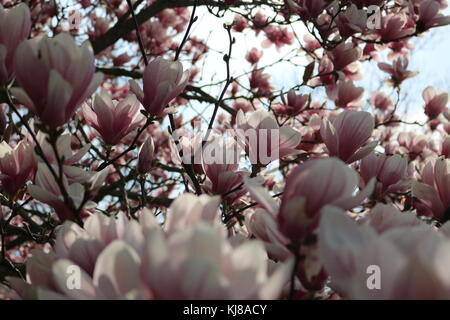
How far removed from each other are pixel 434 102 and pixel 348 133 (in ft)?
6.09

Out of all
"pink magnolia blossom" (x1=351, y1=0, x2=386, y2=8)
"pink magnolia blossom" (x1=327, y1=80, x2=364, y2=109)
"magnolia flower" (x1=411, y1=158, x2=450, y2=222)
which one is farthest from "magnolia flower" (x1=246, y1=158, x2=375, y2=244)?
"pink magnolia blossom" (x1=327, y1=80, x2=364, y2=109)

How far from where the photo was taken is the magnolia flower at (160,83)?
42.7 inches

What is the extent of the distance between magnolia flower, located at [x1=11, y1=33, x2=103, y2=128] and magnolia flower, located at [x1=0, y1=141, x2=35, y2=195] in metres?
0.27

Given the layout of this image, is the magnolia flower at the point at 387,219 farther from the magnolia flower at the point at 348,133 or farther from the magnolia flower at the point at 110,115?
the magnolia flower at the point at 110,115

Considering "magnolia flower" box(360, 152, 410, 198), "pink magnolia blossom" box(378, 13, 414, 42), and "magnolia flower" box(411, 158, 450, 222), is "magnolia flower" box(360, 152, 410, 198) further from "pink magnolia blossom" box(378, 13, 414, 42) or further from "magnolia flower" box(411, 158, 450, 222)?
"pink magnolia blossom" box(378, 13, 414, 42)

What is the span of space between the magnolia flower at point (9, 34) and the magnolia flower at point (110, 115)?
285mm

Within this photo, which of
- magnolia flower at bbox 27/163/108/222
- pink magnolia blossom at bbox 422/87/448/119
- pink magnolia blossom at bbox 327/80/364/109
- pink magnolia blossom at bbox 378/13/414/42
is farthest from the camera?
pink magnolia blossom at bbox 422/87/448/119

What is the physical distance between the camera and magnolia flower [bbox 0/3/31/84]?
79 centimetres

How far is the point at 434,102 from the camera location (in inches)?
106

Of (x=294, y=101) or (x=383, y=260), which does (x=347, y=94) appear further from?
(x=383, y=260)

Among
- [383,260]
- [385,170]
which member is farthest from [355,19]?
[383,260]

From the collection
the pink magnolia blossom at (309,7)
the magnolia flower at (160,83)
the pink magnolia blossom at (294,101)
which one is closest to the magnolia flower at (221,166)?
the magnolia flower at (160,83)
